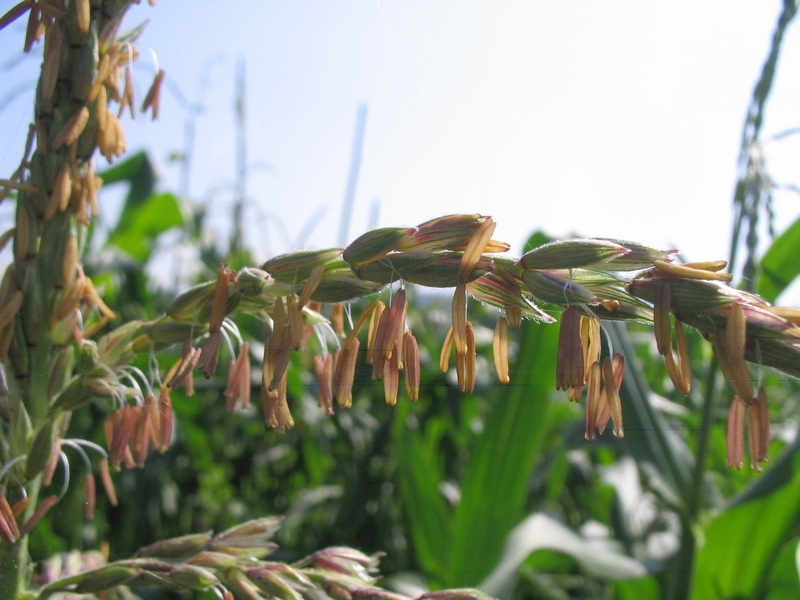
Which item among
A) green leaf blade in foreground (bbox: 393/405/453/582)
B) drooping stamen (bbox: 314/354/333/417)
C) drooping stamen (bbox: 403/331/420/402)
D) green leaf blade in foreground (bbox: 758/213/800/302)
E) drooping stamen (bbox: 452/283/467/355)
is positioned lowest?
green leaf blade in foreground (bbox: 393/405/453/582)

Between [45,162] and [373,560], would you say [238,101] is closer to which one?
[45,162]

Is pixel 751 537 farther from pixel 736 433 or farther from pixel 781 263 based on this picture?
pixel 736 433

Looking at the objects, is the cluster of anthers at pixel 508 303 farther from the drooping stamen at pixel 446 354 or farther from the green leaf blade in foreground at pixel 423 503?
the green leaf blade in foreground at pixel 423 503

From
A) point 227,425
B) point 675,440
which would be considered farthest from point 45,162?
point 227,425

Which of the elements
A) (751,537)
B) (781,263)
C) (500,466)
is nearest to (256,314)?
(500,466)

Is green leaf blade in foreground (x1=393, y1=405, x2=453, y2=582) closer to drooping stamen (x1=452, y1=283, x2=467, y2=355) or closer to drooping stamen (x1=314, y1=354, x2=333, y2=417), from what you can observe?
drooping stamen (x1=314, y1=354, x2=333, y2=417)

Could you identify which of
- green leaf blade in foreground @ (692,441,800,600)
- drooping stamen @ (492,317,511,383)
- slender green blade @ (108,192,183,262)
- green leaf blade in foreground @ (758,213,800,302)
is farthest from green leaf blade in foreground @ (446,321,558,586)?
slender green blade @ (108,192,183,262)
